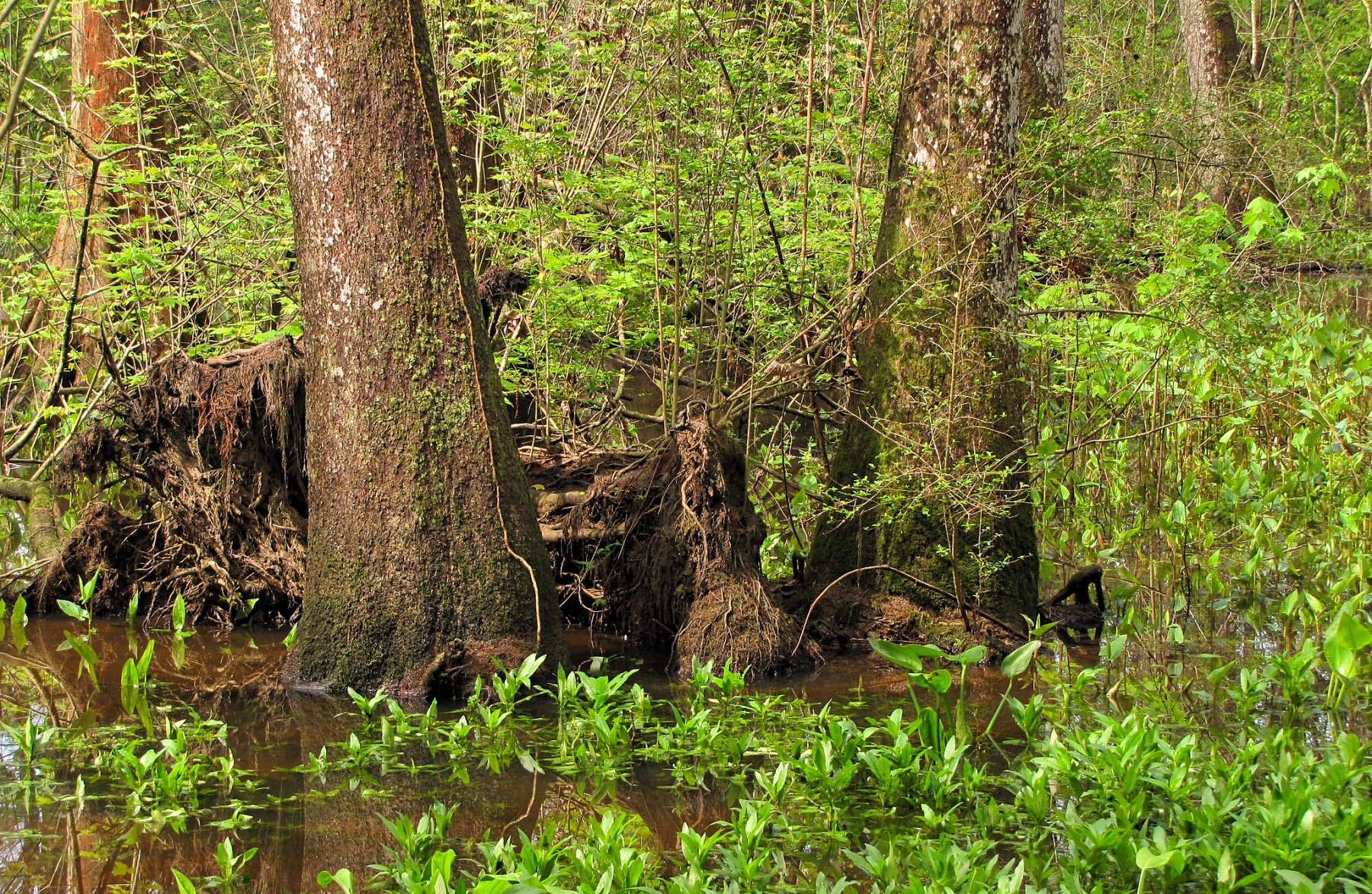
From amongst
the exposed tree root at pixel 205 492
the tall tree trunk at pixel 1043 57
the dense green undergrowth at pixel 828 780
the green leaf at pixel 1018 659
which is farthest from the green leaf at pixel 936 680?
the tall tree trunk at pixel 1043 57

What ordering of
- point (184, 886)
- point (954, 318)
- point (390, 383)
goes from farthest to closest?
point (954, 318) → point (390, 383) → point (184, 886)

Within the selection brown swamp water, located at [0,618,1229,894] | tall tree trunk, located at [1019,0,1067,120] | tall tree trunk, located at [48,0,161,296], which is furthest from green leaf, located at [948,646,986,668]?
tall tree trunk, located at [48,0,161,296]

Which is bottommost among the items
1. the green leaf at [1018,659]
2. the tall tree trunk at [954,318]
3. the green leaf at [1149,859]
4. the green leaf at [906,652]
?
the green leaf at [1149,859]

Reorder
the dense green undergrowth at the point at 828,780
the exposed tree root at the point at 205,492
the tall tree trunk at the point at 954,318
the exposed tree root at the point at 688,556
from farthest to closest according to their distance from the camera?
the exposed tree root at the point at 205,492, the tall tree trunk at the point at 954,318, the exposed tree root at the point at 688,556, the dense green undergrowth at the point at 828,780

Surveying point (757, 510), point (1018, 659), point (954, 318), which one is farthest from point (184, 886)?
point (757, 510)

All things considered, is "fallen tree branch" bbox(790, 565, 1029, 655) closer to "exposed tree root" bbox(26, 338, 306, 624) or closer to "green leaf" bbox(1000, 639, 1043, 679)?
"green leaf" bbox(1000, 639, 1043, 679)

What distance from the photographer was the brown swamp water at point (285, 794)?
3221mm

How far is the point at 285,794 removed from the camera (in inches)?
150

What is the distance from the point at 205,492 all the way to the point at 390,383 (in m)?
2.02

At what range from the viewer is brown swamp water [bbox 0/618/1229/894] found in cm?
322

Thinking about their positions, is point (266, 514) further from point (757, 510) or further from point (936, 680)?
point (936, 680)

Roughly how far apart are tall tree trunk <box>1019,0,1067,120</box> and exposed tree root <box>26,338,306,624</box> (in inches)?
247

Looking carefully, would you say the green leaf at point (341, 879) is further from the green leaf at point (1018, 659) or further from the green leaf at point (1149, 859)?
the green leaf at point (1018, 659)

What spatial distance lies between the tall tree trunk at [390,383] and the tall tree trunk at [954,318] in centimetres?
195
